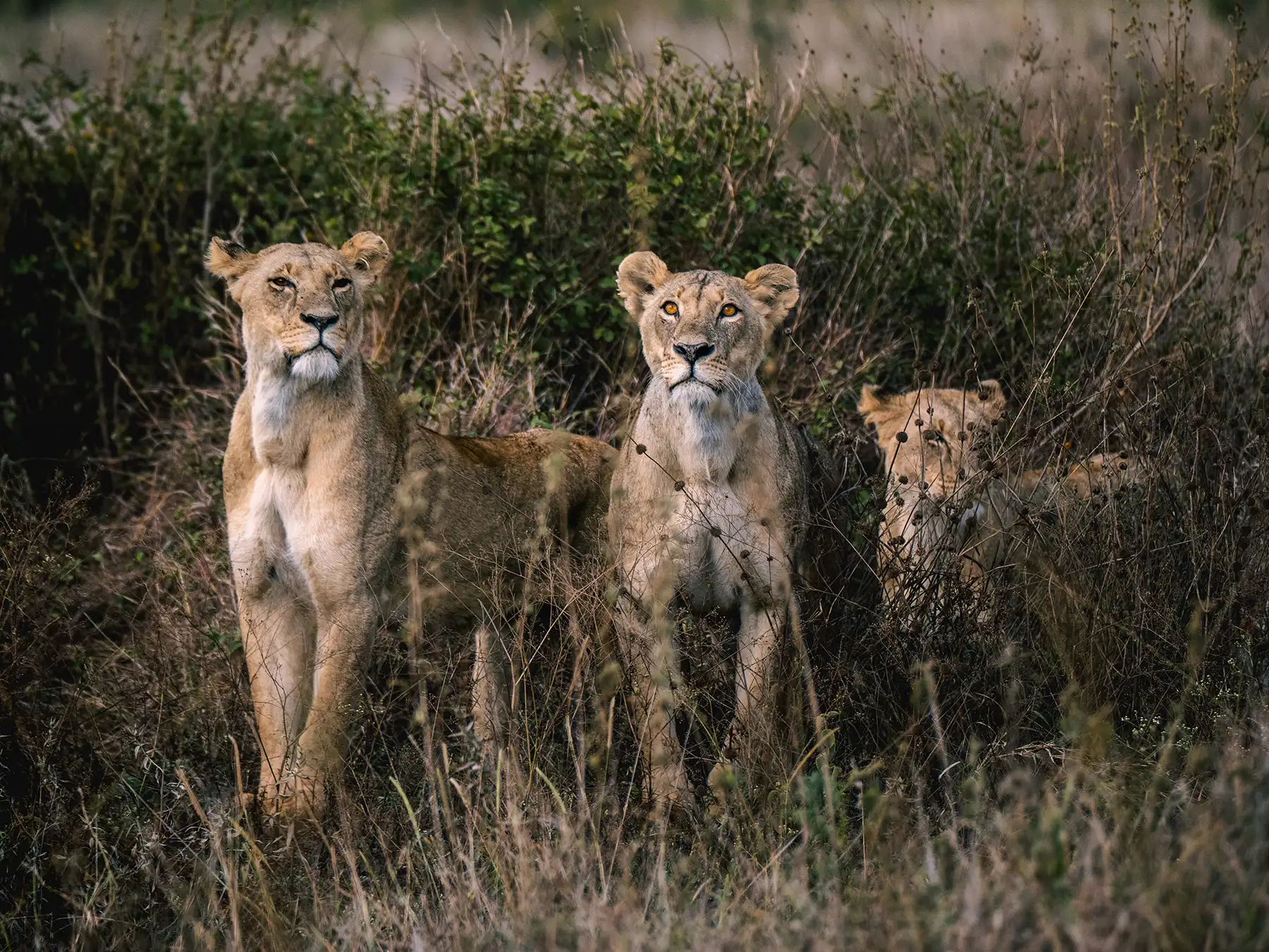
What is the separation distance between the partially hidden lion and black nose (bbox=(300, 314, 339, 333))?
191cm

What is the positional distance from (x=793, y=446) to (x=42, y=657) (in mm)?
2756

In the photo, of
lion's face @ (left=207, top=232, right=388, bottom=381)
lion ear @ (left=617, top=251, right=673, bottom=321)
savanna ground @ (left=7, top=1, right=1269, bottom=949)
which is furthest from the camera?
lion ear @ (left=617, top=251, right=673, bottom=321)

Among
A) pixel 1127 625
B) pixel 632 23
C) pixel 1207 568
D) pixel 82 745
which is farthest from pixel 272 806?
pixel 632 23

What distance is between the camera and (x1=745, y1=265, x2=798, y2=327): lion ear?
607 centimetres

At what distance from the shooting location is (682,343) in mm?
5535

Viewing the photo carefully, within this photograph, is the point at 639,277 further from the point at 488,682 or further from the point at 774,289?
the point at 488,682

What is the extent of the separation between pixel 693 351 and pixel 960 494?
1506 mm

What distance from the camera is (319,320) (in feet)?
18.4

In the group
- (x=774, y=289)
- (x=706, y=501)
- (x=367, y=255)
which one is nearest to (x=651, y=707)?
(x=706, y=501)

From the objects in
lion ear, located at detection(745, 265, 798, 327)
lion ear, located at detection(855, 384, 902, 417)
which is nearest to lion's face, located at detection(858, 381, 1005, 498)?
lion ear, located at detection(855, 384, 902, 417)

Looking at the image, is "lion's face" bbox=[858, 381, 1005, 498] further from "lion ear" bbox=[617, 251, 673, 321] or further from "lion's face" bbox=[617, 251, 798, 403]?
"lion ear" bbox=[617, 251, 673, 321]

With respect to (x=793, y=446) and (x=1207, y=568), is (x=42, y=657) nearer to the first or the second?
(x=793, y=446)

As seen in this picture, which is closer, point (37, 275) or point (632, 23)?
point (37, 275)

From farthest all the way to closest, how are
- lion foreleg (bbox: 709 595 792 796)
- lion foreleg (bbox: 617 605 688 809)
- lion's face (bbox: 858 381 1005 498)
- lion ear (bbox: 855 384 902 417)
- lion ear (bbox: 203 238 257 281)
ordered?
lion ear (bbox: 855 384 902 417)
lion's face (bbox: 858 381 1005 498)
lion ear (bbox: 203 238 257 281)
lion foreleg (bbox: 709 595 792 796)
lion foreleg (bbox: 617 605 688 809)
